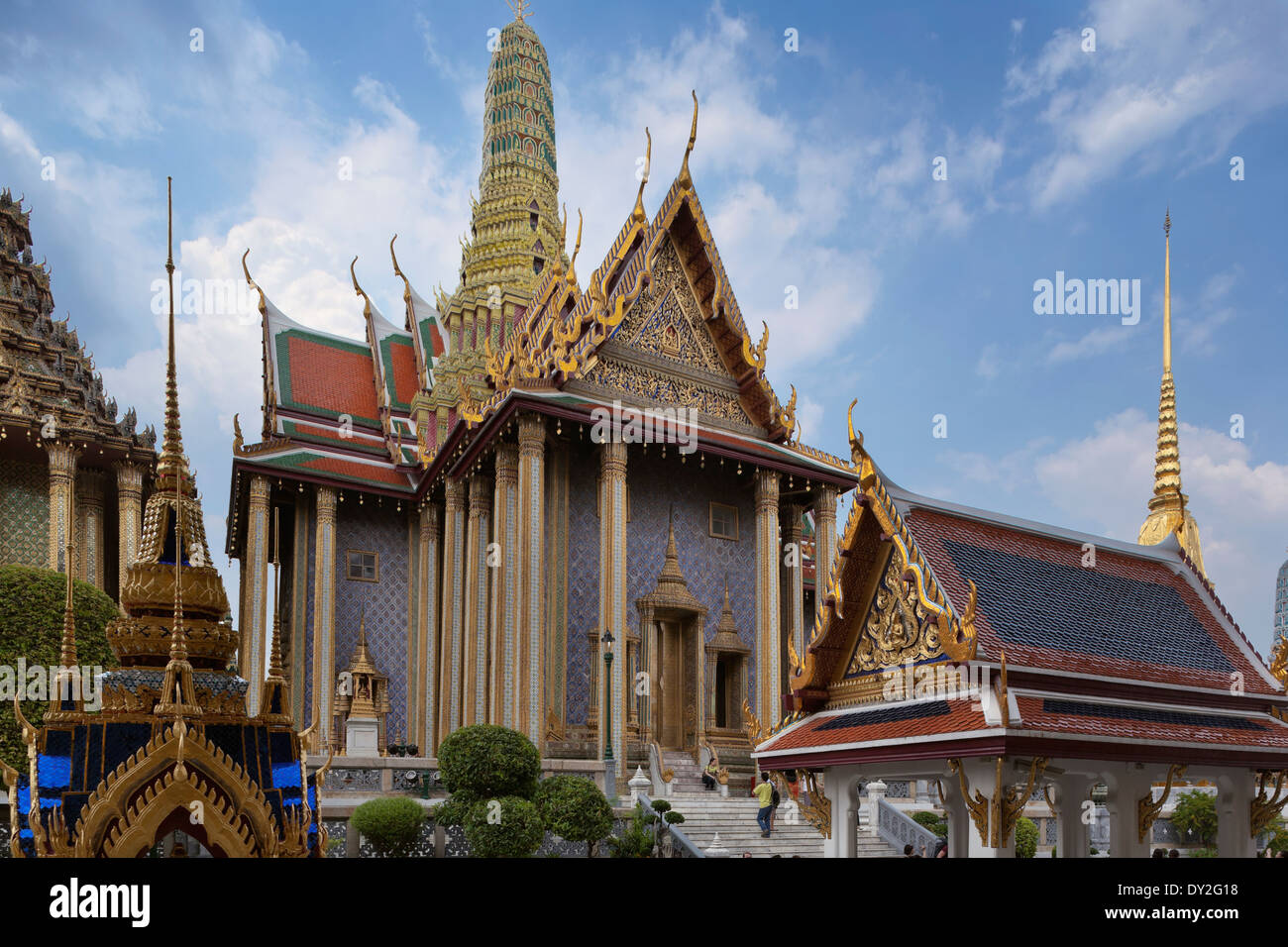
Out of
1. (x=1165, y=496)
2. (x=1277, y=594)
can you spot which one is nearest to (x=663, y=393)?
(x=1165, y=496)

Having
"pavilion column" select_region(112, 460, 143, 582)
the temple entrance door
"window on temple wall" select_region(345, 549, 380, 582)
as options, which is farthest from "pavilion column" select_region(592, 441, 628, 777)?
"pavilion column" select_region(112, 460, 143, 582)

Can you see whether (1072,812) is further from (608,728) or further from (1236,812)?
(608,728)

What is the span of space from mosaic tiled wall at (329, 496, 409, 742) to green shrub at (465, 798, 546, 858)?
42.0ft

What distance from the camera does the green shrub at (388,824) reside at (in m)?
14.6

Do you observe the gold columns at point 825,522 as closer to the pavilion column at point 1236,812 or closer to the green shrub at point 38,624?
the green shrub at point 38,624

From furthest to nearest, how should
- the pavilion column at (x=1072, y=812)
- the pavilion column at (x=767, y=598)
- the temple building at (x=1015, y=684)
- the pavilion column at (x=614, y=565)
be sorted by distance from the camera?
the pavilion column at (x=767, y=598)
the pavilion column at (x=614, y=565)
the pavilion column at (x=1072, y=812)
the temple building at (x=1015, y=684)

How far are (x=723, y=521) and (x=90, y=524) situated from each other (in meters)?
17.7

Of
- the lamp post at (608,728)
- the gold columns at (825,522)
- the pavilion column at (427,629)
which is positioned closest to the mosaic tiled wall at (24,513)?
the pavilion column at (427,629)

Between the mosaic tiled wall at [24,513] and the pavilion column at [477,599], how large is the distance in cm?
1178

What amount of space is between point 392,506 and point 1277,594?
3628 centimetres

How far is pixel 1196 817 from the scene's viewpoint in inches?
911

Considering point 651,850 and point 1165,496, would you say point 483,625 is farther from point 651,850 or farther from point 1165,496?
point 1165,496

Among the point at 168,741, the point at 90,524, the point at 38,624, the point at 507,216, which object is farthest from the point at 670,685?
the point at 168,741
